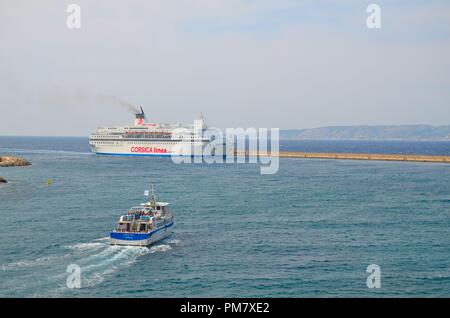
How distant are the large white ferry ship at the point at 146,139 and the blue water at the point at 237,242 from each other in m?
81.8

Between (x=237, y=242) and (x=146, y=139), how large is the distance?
13309 centimetres

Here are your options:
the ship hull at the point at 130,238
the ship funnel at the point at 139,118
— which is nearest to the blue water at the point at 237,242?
the ship hull at the point at 130,238

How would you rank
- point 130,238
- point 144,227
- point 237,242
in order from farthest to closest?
1. point 144,227
2. point 237,242
3. point 130,238

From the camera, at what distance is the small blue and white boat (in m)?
41.9

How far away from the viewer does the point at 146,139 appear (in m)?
173

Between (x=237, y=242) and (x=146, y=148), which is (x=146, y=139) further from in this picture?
(x=237, y=242)

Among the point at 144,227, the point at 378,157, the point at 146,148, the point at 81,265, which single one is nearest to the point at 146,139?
the point at 146,148

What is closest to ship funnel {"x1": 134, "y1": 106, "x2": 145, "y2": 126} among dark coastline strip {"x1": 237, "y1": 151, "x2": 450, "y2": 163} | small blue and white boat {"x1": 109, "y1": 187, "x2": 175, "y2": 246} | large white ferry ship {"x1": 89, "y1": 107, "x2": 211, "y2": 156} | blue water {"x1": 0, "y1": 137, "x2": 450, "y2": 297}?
large white ferry ship {"x1": 89, "y1": 107, "x2": 211, "y2": 156}

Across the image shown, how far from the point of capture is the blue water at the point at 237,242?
32125 mm

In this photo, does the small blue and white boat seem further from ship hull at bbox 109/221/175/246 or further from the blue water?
the blue water

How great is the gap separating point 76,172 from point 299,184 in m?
53.4

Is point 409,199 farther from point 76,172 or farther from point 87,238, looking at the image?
point 76,172

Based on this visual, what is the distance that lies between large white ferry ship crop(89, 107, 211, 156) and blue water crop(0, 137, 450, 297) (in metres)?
81.8
